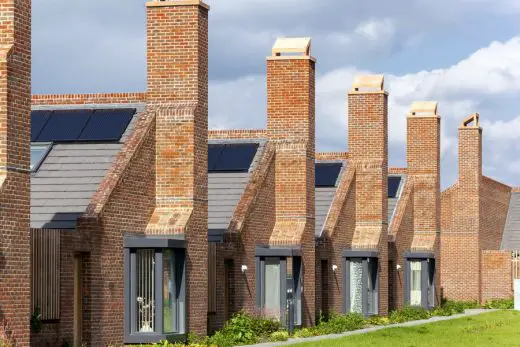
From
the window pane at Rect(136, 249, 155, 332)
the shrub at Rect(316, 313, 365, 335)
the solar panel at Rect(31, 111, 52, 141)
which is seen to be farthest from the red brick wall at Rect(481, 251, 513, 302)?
the window pane at Rect(136, 249, 155, 332)

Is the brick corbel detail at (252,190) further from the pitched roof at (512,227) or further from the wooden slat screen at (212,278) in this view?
the pitched roof at (512,227)

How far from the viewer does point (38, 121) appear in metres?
33.0

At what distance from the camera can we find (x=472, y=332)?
3728 centimetres

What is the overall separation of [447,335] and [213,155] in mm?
9517

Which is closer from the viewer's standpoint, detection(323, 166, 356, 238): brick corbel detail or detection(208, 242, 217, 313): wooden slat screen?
detection(208, 242, 217, 313): wooden slat screen

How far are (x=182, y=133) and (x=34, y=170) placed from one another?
12.3 ft

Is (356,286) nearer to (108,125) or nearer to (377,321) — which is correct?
(377,321)

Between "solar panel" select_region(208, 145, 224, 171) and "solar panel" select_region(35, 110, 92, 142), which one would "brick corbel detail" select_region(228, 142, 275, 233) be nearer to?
"solar panel" select_region(208, 145, 224, 171)

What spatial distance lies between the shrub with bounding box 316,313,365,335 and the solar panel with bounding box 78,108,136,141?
9.92 meters

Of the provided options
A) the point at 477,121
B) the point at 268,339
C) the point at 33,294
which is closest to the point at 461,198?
the point at 477,121

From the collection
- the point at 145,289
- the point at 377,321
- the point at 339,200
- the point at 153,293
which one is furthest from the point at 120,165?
the point at 377,321

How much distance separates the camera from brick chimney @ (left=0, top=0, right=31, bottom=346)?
21764mm

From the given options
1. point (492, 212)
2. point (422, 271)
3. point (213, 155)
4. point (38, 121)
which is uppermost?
point (38, 121)

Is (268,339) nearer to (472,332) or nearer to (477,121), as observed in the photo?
(472,332)
